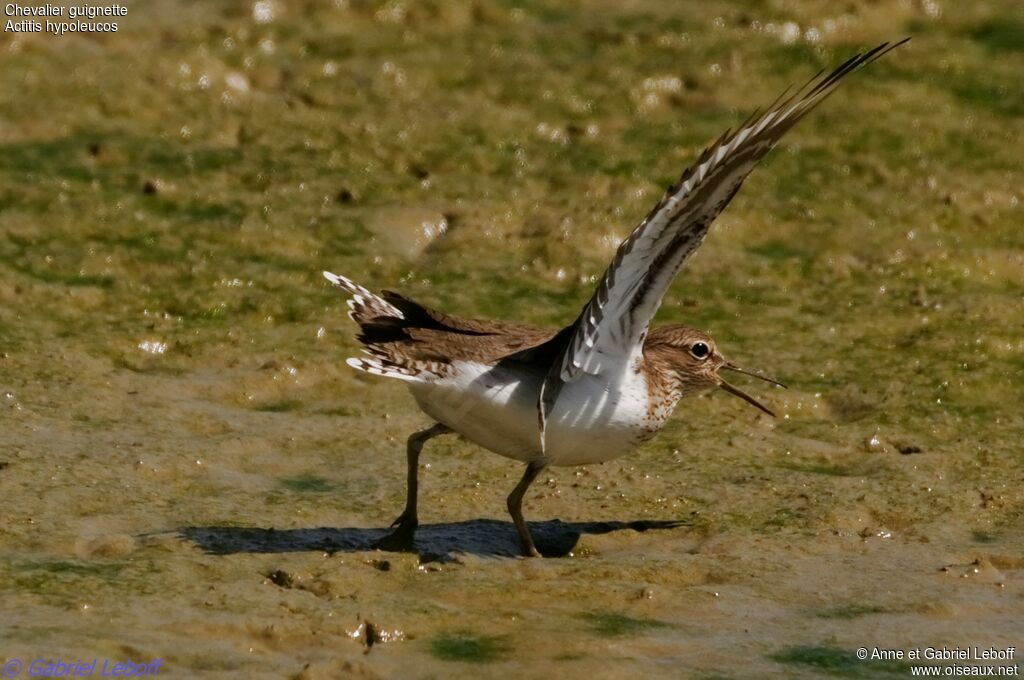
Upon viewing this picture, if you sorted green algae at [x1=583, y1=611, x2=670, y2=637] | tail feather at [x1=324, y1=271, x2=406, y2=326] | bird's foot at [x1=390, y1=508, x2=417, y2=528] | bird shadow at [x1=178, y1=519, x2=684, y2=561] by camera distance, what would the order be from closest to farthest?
green algae at [x1=583, y1=611, x2=670, y2=637] < bird shadow at [x1=178, y1=519, x2=684, y2=561] < bird's foot at [x1=390, y1=508, x2=417, y2=528] < tail feather at [x1=324, y1=271, x2=406, y2=326]

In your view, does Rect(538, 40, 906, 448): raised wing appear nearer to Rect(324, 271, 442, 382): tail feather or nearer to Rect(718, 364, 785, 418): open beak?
Rect(324, 271, 442, 382): tail feather

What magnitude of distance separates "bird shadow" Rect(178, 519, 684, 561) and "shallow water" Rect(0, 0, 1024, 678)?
0.02m

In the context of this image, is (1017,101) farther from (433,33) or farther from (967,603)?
(967,603)

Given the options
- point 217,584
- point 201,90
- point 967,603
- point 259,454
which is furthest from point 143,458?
point 201,90

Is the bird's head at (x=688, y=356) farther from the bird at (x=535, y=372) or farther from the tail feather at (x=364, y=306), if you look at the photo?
the tail feather at (x=364, y=306)

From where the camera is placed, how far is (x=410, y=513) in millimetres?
6355

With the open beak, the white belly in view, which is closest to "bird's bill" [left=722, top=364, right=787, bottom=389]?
the open beak

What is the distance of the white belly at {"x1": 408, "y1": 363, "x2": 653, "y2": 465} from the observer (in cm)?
629

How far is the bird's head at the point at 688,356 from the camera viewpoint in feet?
23.5

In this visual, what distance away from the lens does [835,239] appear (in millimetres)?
9492

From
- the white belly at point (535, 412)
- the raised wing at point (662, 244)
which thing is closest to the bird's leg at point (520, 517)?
the white belly at point (535, 412)

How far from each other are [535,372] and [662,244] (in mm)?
833

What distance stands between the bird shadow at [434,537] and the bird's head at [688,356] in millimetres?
737

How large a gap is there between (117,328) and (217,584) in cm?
289
